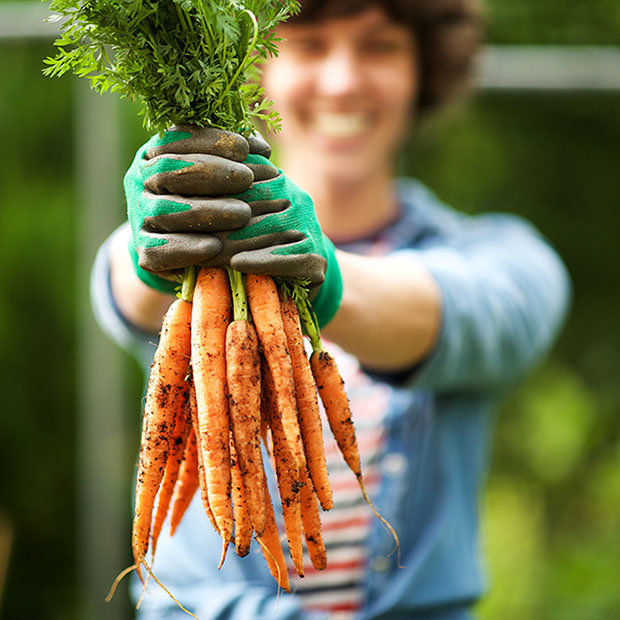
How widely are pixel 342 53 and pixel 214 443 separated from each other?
1309 millimetres

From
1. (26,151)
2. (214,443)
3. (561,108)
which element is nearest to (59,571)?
(26,151)

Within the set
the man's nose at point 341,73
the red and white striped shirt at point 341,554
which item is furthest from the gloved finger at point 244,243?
the man's nose at point 341,73

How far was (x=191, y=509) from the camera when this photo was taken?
6.21ft

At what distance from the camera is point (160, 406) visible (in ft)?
3.76

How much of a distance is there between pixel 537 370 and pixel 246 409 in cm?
359

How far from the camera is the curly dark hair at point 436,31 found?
1.96 m

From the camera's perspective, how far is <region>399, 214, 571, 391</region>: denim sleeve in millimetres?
1695

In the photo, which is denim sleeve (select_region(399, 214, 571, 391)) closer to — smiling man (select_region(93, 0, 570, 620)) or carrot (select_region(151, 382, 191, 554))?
smiling man (select_region(93, 0, 570, 620))

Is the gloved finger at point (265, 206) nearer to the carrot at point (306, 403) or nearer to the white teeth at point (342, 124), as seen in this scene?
the carrot at point (306, 403)

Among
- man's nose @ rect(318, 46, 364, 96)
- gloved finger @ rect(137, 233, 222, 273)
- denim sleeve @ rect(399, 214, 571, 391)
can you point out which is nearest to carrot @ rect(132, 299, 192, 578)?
gloved finger @ rect(137, 233, 222, 273)

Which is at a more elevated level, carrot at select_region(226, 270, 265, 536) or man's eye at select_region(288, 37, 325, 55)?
man's eye at select_region(288, 37, 325, 55)

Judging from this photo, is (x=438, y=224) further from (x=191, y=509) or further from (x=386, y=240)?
(x=191, y=509)

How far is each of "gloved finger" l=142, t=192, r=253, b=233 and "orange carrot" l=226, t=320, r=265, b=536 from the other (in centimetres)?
16

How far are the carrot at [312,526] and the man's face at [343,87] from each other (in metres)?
1.14
